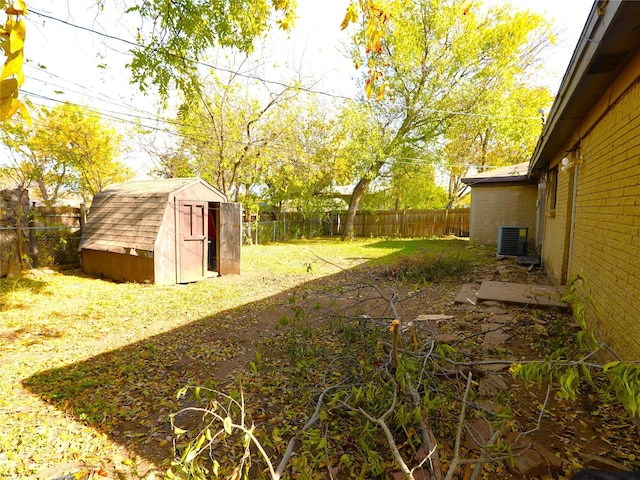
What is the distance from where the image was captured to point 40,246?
357 inches

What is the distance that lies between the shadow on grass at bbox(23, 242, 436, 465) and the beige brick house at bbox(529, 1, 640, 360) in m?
3.47

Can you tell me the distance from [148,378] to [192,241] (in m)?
5.43

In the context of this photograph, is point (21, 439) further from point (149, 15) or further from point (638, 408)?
point (149, 15)

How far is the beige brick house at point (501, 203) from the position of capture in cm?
1345

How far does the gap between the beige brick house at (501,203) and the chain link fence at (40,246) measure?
14.4 m

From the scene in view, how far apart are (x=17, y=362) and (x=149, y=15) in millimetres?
4541

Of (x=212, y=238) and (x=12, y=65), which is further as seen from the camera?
(x=212, y=238)

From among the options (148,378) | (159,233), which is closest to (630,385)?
(148,378)

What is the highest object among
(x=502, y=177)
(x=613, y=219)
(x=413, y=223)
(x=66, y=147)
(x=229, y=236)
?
(x=66, y=147)

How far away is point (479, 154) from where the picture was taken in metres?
26.2

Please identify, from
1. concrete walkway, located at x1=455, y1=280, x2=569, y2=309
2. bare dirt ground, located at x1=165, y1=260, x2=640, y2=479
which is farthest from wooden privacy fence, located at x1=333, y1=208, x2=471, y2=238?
bare dirt ground, located at x1=165, y1=260, x2=640, y2=479

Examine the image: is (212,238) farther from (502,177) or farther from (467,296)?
(502,177)

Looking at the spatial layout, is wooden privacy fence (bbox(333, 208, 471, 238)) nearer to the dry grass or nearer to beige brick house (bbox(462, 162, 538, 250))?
beige brick house (bbox(462, 162, 538, 250))

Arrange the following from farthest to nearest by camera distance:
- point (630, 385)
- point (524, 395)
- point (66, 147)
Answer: point (66, 147), point (524, 395), point (630, 385)
